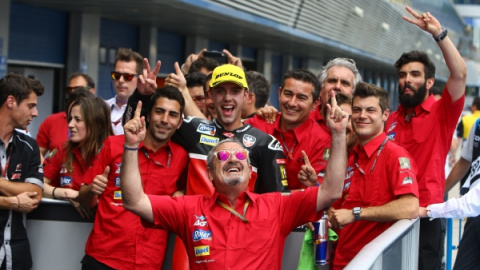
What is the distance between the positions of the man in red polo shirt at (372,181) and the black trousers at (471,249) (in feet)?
3.44

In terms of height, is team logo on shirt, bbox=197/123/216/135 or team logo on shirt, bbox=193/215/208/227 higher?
team logo on shirt, bbox=197/123/216/135

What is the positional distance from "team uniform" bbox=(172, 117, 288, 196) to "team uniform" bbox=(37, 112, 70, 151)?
8.76 feet

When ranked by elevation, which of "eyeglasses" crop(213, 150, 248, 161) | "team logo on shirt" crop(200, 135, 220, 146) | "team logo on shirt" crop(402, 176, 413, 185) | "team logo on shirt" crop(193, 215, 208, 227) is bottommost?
"team logo on shirt" crop(193, 215, 208, 227)

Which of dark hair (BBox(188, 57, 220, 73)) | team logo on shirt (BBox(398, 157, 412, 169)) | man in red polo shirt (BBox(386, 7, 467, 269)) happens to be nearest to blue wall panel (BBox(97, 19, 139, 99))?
dark hair (BBox(188, 57, 220, 73))

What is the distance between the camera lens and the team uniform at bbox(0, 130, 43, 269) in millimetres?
Result: 5969

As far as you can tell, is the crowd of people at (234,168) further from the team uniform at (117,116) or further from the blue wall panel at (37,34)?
the blue wall panel at (37,34)

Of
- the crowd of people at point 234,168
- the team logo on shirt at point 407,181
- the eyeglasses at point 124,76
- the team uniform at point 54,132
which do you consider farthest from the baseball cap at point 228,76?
the team uniform at point 54,132

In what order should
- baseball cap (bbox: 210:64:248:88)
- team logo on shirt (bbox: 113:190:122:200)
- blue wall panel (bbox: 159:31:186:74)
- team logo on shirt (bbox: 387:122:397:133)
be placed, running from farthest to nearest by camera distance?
1. blue wall panel (bbox: 159:31:186:74)
2. team logo on shirt (bbox: 387:122:397:133)
3. team logo on shirt (bbox: 113:190:122:200)
4. baseball cap (bbox: 210:64:248:88)

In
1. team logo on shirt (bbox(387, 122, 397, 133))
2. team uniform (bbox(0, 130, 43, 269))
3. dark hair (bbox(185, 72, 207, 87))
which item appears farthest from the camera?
dark hair (bbox(185, 72, 207, 87))

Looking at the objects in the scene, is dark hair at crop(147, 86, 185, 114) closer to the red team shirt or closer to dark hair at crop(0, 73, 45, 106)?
dark hair at crop(0, 73, 45, 106)

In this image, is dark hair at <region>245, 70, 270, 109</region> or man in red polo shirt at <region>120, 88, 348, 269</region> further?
dark hair at <region>245, 70, 270, 109</region>

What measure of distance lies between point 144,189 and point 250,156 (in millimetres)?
811

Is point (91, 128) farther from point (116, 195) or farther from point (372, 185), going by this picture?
point (372, 185)

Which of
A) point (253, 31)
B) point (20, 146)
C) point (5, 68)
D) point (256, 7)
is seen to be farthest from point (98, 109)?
point (253, 31)
